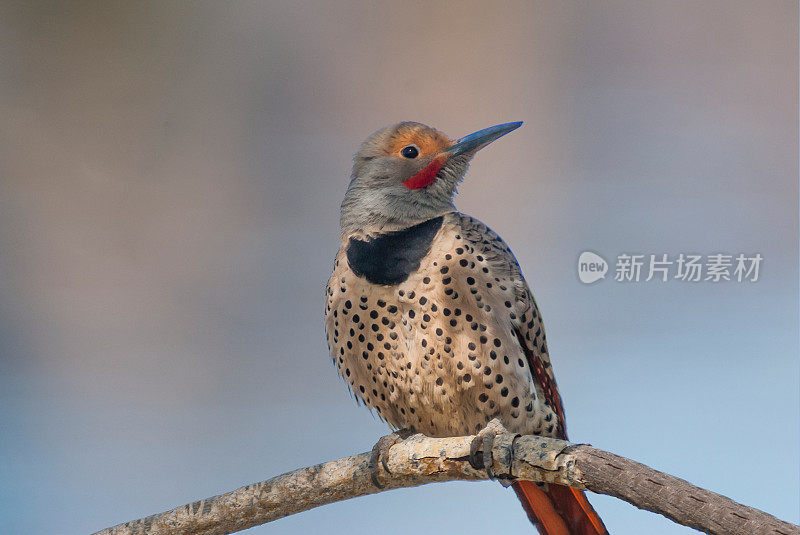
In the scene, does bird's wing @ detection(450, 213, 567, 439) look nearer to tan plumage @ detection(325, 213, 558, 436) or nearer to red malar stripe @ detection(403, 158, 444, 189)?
tan plumage @ detection(325, 213, 558, 436)

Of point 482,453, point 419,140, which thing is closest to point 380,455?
point 482,453

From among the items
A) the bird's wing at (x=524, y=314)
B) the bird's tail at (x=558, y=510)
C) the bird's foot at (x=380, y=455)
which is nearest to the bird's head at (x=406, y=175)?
the bird's wing at (x=524, y=314)

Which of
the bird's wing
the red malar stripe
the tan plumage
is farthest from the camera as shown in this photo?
the red malar stripe

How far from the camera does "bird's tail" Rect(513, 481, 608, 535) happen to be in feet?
7.10

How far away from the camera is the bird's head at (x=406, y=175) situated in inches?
90.7

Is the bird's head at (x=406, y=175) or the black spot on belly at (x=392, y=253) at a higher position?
the bird's head at (x=406, y=175)

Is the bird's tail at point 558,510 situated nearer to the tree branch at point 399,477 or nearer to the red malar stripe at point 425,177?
the tree branch at point 399,477

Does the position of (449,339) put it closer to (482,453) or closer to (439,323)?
(439,323)

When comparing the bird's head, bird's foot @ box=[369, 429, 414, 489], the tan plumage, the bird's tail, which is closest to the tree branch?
bird's foot @ box=[369, 429, 414, 489]

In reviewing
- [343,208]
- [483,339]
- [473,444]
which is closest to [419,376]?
[483,339]

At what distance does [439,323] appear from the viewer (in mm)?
2105

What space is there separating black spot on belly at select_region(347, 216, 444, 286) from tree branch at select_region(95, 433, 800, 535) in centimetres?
41

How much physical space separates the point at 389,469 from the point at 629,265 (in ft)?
4.44

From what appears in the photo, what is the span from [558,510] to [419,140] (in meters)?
1.08
